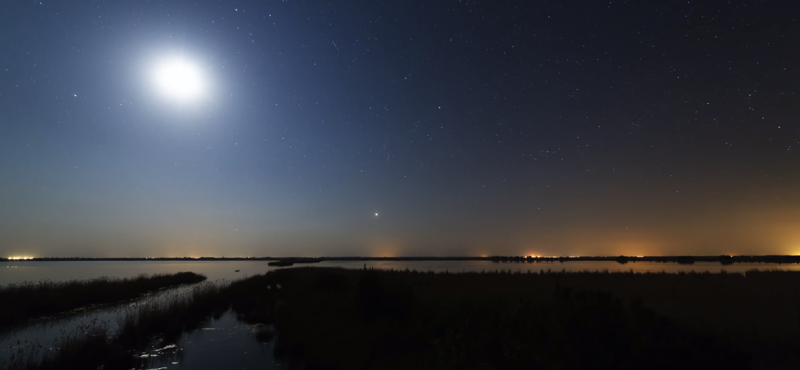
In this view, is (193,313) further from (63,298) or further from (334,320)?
(63,298)

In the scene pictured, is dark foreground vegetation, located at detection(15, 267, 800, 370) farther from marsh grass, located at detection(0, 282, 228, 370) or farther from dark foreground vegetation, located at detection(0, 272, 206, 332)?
dark foreground vegetation, located at detection(0, 272, 206, 332)

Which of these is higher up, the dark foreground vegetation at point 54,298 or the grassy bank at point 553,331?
the grassy bank at point 553,331

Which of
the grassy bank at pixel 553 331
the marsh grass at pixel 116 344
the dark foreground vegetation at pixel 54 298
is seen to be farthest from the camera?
the dark foreground vegetation at pixel 54 298

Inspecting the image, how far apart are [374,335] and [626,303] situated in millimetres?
11483

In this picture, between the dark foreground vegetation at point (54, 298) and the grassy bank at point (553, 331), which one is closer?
the grassy bank at point (553, 331)

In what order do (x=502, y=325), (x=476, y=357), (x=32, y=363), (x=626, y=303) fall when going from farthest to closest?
(x=626, y=303)
(x=32, y=363)
(x=502, y=325)
(x=476, y=357)

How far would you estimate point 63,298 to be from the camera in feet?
82.8

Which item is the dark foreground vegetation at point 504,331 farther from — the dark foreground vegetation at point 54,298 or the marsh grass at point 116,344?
the dark foreground vegetation at point 54,298

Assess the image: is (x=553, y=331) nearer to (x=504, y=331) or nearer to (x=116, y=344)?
(x=504, y=331)

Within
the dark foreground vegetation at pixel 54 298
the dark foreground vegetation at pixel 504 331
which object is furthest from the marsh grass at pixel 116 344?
the dark foreground vegetation at pixel 54 298

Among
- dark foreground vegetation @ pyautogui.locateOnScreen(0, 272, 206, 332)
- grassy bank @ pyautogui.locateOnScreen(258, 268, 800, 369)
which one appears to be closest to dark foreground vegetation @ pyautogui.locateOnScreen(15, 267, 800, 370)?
grassy bank @ pyautogui.locateOnScreen(258, 268, 800, 369)

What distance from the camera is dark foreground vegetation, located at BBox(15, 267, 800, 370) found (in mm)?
6931

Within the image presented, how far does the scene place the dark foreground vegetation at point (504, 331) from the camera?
6931 millimetres

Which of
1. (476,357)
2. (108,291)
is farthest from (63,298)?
(476,357)
